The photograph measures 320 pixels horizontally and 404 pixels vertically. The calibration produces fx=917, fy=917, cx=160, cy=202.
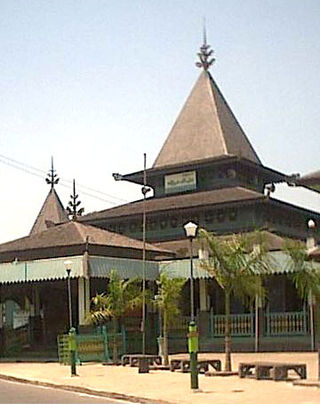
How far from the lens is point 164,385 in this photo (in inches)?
811

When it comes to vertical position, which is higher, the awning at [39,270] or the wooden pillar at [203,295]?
the awning at [39,270]

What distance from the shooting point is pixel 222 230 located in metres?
41.3

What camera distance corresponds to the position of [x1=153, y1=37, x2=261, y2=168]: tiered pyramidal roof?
1831 inches

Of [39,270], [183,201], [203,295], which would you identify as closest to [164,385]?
[39,270]

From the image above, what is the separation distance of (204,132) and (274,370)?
28.3 metres

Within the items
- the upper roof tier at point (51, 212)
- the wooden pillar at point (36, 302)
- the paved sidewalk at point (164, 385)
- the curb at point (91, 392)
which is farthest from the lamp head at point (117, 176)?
the curb at point (91, 392)

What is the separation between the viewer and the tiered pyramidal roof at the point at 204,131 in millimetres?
46500

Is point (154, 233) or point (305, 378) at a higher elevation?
point (154, 233)

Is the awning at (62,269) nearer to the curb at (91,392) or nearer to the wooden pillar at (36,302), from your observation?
the wooden pillar at (36,302)

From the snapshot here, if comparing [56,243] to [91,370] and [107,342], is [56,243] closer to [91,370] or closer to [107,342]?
[107,342]

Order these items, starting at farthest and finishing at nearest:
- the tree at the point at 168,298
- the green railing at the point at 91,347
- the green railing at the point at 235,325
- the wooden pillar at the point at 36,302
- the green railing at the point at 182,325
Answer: the wooden pillar at the point at 36,302 → the green railing at the point at 182,325 → the green railing at the point at 235,325 → the green railing at the point at 91,347 → the tree at the point at 168,298

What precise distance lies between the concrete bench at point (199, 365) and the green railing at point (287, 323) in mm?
8656

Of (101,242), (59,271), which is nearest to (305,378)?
(59,271)

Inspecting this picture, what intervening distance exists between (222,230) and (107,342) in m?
12.1
